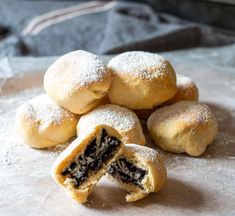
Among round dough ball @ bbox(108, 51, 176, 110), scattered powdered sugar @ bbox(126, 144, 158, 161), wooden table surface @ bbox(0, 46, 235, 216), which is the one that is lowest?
wooden table surface @ bbox(0, 46, 235, 216)

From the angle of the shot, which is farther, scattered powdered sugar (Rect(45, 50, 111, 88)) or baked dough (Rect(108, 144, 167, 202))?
scattered powdered sugar (Rect(45, 50, 111, 88))

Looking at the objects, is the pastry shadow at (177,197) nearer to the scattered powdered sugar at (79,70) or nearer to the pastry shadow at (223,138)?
the pastry shadow at (223,138)

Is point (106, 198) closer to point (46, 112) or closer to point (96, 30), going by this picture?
point (46, 112)

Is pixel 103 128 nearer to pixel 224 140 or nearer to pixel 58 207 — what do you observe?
pixel 58 207

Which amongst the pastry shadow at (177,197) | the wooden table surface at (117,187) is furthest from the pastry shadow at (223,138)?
the pastry shadow at (177,197)

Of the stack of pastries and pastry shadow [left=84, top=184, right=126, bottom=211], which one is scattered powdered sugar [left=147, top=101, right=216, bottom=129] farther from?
pastry shadow [left=84, top=184, right=126, bottom=211]

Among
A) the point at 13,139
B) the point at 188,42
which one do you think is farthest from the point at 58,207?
the point at 188,42

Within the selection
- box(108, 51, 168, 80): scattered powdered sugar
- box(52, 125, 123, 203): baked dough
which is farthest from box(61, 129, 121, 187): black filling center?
box(108, 51, 168, 80): scattered powdered sugar
